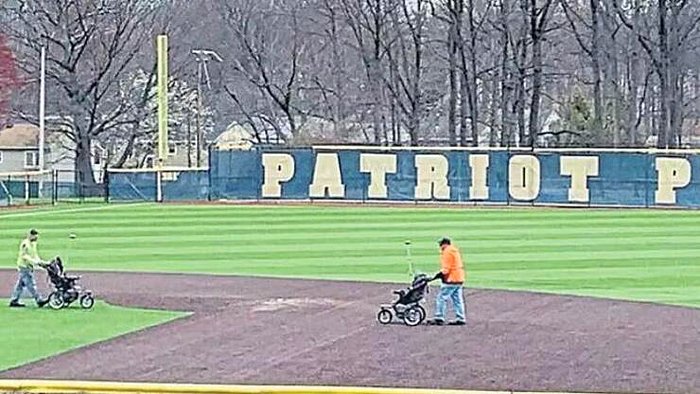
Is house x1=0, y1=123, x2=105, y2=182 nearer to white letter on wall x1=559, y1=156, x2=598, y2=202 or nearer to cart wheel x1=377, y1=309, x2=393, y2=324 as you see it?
white letter on wall x1=559, y1=156, x2=598, y2=202

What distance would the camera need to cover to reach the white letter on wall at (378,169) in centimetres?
6162

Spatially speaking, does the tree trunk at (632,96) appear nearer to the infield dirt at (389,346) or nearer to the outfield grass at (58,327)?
the infield dirt at (389,346)

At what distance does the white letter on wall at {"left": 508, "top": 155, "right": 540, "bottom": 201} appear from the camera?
59.1m

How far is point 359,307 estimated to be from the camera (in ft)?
82.5

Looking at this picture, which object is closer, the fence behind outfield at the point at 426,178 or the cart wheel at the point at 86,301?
the cart wheel at the point at 86,301

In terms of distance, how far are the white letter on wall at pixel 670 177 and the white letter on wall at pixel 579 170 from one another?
280 centimetres

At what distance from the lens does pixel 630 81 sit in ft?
291

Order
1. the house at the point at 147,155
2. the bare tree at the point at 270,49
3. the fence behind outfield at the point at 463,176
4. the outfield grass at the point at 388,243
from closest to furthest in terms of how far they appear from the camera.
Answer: the outfield grass at the point at 388,243, the fence behind outfield at the point at 463,176, the house at the point at 147,155, the bare tree at the point at 270,49

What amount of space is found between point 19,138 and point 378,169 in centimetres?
5440

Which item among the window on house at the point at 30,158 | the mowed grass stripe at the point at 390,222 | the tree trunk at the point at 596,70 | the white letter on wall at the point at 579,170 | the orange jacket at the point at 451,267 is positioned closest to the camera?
the orange jacket at the point at 451,267

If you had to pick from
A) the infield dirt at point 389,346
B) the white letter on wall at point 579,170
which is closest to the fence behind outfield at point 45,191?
the white letter on wall at point 579,170

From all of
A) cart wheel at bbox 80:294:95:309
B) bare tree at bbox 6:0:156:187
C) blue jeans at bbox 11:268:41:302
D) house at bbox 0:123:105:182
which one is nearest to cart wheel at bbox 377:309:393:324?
cart wheel at bbox 80:294:95:309

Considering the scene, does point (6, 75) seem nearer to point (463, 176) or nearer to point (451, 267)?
point (463, 176)

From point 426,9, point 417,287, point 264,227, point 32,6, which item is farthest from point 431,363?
point 426,9
